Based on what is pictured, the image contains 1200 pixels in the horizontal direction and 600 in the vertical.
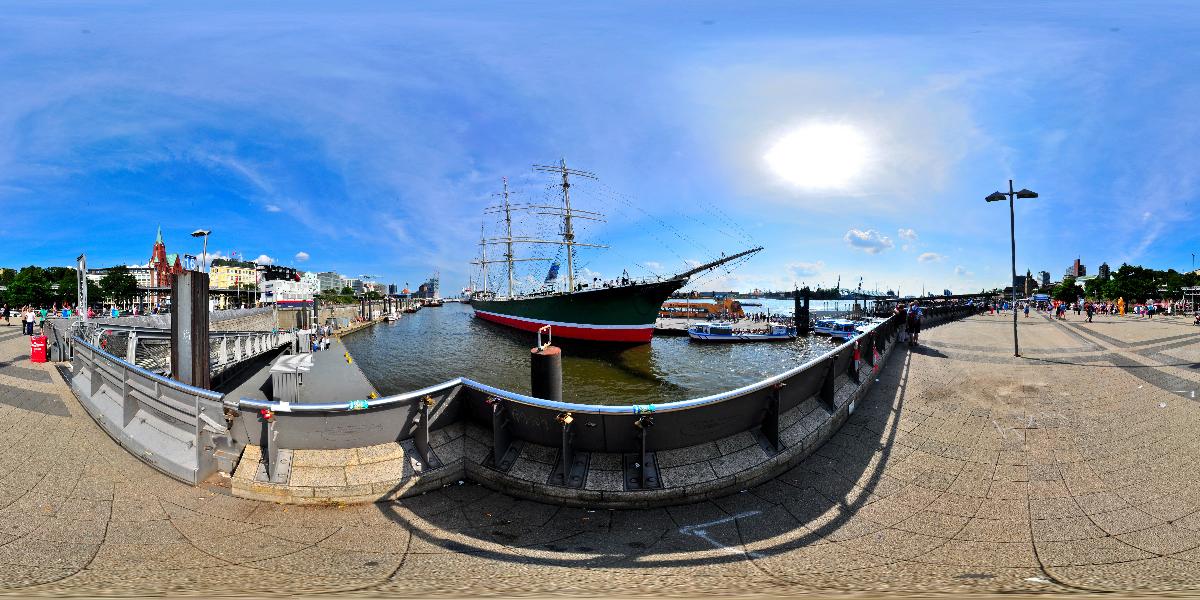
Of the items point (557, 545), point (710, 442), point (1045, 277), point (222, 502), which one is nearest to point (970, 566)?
point (710, 442)

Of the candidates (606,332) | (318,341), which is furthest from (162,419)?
(606,332)

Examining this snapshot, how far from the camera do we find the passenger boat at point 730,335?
1702 inches

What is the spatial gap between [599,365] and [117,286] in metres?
85.6

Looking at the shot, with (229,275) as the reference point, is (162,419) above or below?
below

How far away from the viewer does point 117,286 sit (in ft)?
214

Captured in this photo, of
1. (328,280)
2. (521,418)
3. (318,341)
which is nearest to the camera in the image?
(521,418)

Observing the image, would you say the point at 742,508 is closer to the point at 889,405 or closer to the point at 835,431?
the point at 835,431

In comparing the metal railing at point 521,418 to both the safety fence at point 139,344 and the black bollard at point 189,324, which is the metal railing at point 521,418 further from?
the safety fence at point 139,344

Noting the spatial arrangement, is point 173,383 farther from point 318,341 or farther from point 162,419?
point 318,341

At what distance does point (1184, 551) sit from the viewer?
3607mm

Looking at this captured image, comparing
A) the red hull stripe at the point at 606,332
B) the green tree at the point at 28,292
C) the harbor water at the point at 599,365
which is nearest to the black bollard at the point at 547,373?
the harbor water at the point at 599,365

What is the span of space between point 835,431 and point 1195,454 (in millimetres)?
4096

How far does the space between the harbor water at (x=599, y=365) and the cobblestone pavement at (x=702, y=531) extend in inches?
490

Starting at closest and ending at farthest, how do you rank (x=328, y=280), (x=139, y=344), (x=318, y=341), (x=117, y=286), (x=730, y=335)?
(x=139, y=344) → (x=318, y=341) → (x=730, y=335) → (x=117, y=286) → (x=328, y=280)
